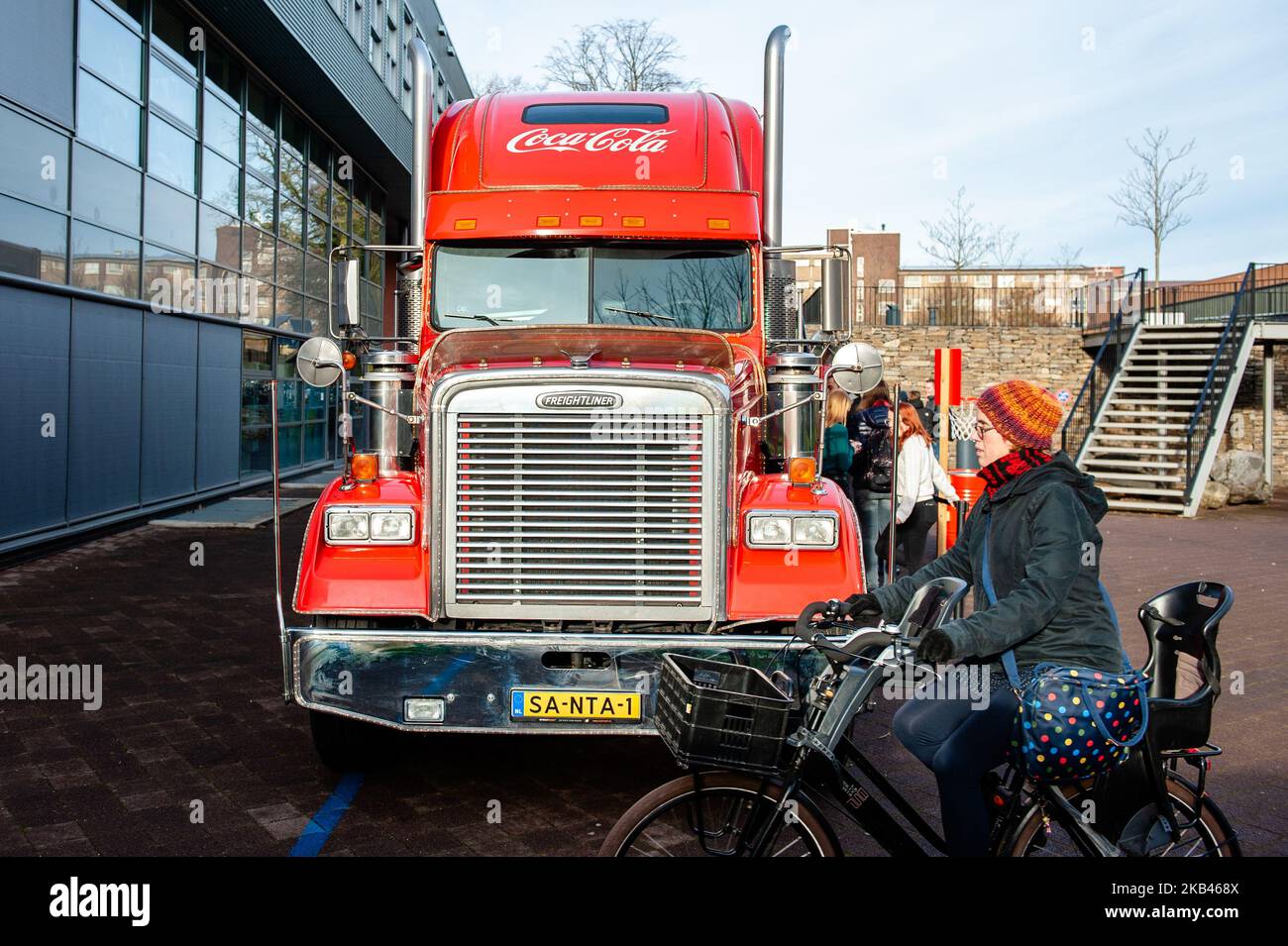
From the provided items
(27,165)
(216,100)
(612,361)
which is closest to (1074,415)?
(216,100)

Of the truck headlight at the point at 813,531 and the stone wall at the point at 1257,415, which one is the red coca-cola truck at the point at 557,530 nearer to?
the truck headlight at the point at 813,531

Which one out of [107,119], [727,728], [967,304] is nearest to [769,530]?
[727,728]

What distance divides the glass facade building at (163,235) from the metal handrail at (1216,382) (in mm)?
13650

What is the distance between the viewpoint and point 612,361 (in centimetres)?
534

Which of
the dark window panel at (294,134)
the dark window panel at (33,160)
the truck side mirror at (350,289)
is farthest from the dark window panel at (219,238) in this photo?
the truck side mirror at (350,289)

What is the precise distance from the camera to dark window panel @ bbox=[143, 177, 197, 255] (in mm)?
14703

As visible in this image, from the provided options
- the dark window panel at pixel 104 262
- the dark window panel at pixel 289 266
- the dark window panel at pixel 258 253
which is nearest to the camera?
the dark window panel at pixel 104 262

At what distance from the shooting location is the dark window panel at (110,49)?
13.0 m

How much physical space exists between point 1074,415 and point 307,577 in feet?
84.2
